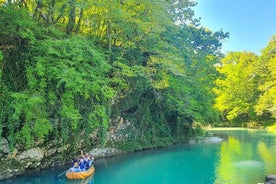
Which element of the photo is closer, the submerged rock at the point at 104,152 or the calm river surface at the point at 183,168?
the calm river surface at the point at 183,168

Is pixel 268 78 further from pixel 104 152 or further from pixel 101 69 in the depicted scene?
pixel 101 69

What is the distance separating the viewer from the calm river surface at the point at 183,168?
1454 centimetres

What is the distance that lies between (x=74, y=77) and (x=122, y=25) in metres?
6.18

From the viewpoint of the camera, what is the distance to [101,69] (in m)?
16.7

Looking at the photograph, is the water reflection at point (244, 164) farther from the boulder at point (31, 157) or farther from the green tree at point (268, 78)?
the green tree at point (268, 78)

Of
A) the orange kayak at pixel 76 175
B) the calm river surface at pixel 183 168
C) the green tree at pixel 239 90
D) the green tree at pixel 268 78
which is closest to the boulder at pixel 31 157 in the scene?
the calm river surface at pixel 183 168

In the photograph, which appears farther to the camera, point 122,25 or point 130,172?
point 122,25

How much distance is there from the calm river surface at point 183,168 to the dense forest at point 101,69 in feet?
5.89

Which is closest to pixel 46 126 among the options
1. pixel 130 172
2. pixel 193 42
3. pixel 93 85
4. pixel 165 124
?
pixel 93 85

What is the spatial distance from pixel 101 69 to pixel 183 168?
7.65 meters

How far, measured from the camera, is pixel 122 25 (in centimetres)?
1881

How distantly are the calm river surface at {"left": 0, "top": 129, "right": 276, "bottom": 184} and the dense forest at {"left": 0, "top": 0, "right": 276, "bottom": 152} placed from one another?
179 cm

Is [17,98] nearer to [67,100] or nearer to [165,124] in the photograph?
[67,100]

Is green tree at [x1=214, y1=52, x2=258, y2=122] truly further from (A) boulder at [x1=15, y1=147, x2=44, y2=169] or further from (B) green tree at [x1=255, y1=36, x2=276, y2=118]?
(A) boulder at [x1=15, y1=147, x2=44, y2=169]
